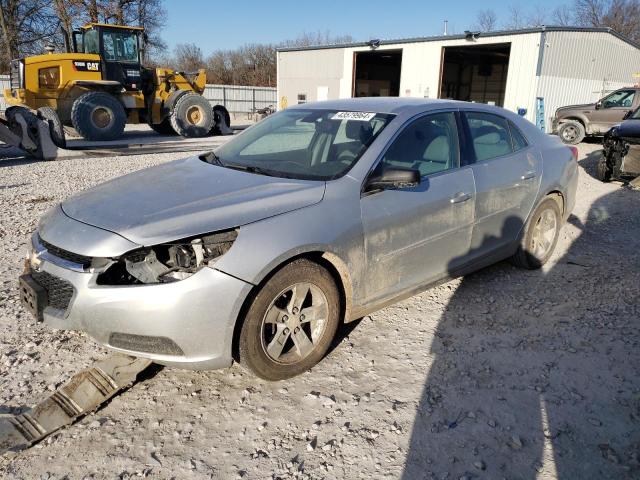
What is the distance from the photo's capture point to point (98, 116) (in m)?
15.0

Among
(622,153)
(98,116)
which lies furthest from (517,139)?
(98,116)

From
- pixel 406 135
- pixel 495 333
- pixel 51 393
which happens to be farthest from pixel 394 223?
pixel 51 393

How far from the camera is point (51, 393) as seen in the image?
286 centimetres

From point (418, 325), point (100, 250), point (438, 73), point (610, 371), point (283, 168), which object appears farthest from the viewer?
point (438, 73)

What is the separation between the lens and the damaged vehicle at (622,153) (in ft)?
29.4

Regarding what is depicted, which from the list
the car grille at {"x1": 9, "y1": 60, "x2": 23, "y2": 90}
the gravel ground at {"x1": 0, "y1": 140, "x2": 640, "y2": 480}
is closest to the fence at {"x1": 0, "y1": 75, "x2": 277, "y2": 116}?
the car grille at {"x1": 9, "y1": 60, "x2": 23, "y2": 90}

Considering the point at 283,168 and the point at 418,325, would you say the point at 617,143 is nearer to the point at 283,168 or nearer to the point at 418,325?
the point at 418,325

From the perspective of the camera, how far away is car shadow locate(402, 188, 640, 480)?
2.43 m

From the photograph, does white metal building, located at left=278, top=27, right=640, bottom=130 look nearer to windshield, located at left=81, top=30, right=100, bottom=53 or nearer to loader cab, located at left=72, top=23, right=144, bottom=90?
loader cab, located at left=72, top=23, right=144, bottom=90

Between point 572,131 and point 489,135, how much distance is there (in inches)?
573

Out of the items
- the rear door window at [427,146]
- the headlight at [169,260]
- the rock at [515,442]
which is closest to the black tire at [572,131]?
the rear door window at [427,146]

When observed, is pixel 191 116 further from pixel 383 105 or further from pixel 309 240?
pixel 309 240

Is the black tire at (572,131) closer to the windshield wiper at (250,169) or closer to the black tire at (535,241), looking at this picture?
the black tire at (535,241)

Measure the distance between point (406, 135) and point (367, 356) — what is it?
157cm
